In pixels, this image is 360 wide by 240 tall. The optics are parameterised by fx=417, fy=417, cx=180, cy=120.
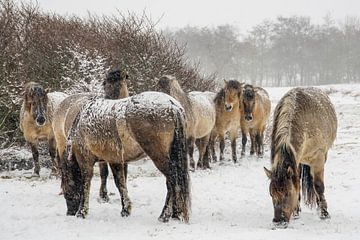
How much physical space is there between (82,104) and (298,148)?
12.8ft

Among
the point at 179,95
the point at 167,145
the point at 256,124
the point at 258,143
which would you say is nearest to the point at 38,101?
the point at 179,95

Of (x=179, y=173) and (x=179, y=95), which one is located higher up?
(x=179, y=95)

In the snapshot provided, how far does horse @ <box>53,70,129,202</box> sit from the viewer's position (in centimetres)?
698

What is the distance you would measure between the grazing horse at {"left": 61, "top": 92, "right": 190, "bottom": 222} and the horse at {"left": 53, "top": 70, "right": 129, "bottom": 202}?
1.28m

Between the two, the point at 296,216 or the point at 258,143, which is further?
the point at 258,143

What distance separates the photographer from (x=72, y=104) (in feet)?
25.6

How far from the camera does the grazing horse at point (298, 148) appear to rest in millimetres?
5082

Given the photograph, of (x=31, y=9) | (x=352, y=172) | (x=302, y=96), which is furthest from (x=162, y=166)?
(x=31, y=9)

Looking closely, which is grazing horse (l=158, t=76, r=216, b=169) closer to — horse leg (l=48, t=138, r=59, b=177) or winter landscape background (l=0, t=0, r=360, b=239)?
winter landscape background (l=0, t=0, r=360, b=239)

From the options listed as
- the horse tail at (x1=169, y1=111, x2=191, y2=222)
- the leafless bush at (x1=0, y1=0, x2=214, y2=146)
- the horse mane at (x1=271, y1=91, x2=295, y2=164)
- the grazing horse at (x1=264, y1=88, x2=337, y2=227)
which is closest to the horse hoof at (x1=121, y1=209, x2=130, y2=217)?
the horse tail at (x1=169, y1=111, x2=191, y2=222)

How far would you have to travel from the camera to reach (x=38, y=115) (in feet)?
27.6

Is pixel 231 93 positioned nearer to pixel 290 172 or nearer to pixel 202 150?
pixel 202 150

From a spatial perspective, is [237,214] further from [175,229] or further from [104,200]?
[104,200]

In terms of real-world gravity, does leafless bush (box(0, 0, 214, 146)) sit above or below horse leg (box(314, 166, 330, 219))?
above
